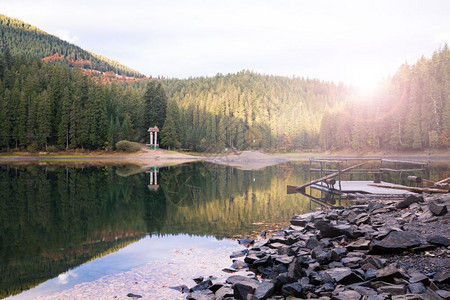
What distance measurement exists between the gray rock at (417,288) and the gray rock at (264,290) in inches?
93.3

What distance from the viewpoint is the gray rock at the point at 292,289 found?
6.59 m

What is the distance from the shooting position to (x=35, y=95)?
245 ft

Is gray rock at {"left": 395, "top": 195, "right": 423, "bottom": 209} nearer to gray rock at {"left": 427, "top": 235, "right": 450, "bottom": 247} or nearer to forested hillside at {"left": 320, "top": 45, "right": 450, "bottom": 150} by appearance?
gray rock at {"left": 427, "top": 235, "right": 450, "bottom": 247}

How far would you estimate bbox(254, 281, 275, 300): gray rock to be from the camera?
6391 millimetres

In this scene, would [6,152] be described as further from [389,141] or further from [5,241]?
[389,141]

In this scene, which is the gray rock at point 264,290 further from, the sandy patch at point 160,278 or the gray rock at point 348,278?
the sandy patch at point 160,278

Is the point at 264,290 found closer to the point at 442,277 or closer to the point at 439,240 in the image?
the point at 442,277

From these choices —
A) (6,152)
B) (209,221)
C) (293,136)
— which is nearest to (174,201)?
(209,221)

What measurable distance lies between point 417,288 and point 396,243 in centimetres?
237

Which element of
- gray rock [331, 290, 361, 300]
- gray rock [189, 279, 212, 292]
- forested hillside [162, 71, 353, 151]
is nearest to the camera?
gray rock [331, 290, 361, 300]

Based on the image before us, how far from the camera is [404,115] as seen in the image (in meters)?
87.8

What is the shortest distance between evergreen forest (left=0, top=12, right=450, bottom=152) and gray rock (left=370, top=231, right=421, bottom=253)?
2771 inches

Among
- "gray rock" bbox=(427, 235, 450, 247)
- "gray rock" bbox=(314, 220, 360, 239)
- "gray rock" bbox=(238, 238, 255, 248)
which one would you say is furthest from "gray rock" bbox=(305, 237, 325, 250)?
"gray rock" bbox=(427, 235, 450, 247)

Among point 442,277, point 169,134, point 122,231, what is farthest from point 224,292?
point 169,134
